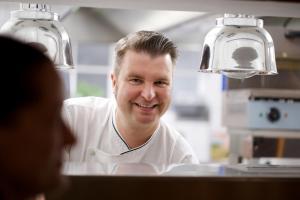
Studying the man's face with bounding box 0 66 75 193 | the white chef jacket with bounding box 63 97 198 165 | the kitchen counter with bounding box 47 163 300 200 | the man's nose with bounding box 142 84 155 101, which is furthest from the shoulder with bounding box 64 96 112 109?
the man's face with bounding box 0 66 75 193

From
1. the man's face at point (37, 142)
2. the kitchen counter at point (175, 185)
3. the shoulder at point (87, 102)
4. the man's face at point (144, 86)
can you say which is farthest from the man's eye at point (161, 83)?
the man's face at point (37, 142)

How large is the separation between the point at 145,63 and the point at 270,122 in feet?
2.88

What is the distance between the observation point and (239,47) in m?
0.81

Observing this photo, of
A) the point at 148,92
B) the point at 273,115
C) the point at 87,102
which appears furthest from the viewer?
the point at 273,115

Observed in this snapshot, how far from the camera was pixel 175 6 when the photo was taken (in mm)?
674

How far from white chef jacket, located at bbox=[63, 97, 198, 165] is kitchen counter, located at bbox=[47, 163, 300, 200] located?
0.67 metres

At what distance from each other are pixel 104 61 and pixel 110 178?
500 cm

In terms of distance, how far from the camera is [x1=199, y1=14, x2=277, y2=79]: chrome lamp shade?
0.81 meters

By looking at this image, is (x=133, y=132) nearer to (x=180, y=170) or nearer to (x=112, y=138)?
(x=112, y=138)

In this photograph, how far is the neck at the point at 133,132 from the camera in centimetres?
145

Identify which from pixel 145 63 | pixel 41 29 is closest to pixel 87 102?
pixel 145 63

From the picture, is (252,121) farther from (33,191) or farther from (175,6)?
Answer: (33,191)

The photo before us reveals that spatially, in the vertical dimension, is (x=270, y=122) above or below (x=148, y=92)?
below

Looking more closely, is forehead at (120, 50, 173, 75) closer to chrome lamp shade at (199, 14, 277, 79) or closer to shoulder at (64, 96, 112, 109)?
shoulder at (64, 96, 112, 109)
